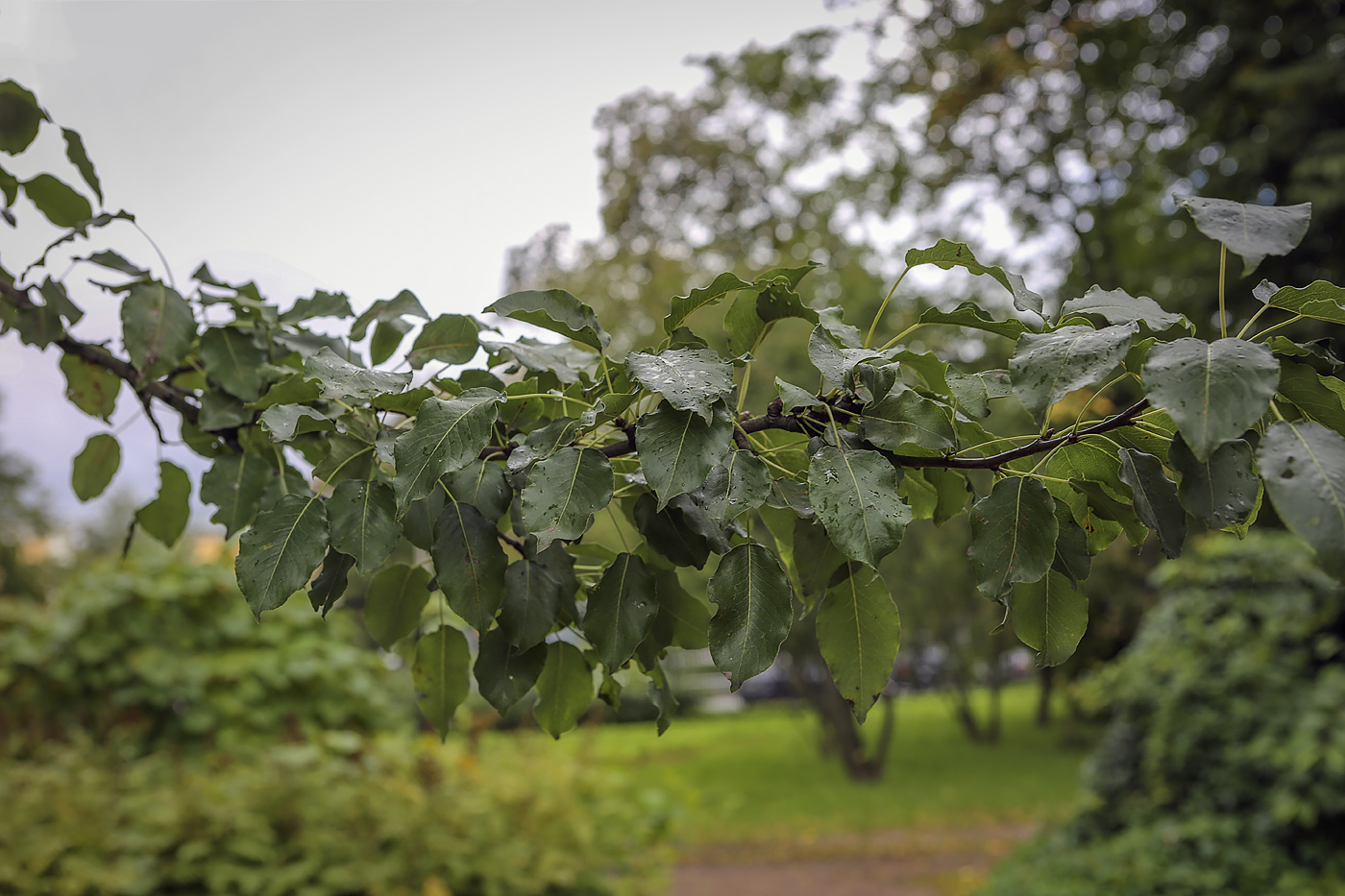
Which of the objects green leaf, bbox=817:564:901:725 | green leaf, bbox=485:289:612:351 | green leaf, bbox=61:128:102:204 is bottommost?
green leaf, bbox=817:564:901:725

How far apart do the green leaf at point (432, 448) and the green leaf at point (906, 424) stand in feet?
1.07

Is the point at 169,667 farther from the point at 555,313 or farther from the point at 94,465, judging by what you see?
the point at 555,313

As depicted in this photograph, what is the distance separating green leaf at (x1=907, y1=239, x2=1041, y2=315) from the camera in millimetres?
752

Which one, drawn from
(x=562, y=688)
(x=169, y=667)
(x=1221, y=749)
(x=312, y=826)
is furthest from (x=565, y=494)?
(x=1221, y=749)

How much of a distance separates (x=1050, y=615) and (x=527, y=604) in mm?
479

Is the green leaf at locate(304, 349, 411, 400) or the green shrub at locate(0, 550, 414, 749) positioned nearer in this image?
the green leaf at locate(304, 349, 411, 400)

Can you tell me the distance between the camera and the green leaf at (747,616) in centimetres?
69

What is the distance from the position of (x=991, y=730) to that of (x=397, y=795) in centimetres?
1085

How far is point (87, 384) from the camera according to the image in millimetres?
1293

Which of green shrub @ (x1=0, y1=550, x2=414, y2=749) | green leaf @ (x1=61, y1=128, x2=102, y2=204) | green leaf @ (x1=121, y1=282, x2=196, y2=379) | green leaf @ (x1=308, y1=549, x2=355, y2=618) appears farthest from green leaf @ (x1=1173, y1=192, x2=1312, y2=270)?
green shrub @ (x1=0, y1=550, x2=414, y2=749)

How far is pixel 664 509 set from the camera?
787mm

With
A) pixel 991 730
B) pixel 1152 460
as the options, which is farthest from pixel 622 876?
pixel 991 730

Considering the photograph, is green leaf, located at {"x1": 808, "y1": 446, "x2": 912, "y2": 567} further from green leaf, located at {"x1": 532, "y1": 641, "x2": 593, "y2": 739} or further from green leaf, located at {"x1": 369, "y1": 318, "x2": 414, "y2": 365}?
green leaf, located at {"x1": 369, "y1": 318, "x2": 414, "y2": 365}

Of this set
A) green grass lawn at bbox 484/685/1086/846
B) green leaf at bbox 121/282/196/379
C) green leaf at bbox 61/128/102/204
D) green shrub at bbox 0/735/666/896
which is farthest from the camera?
green grass lawn at bbox 484/685/1086/846
